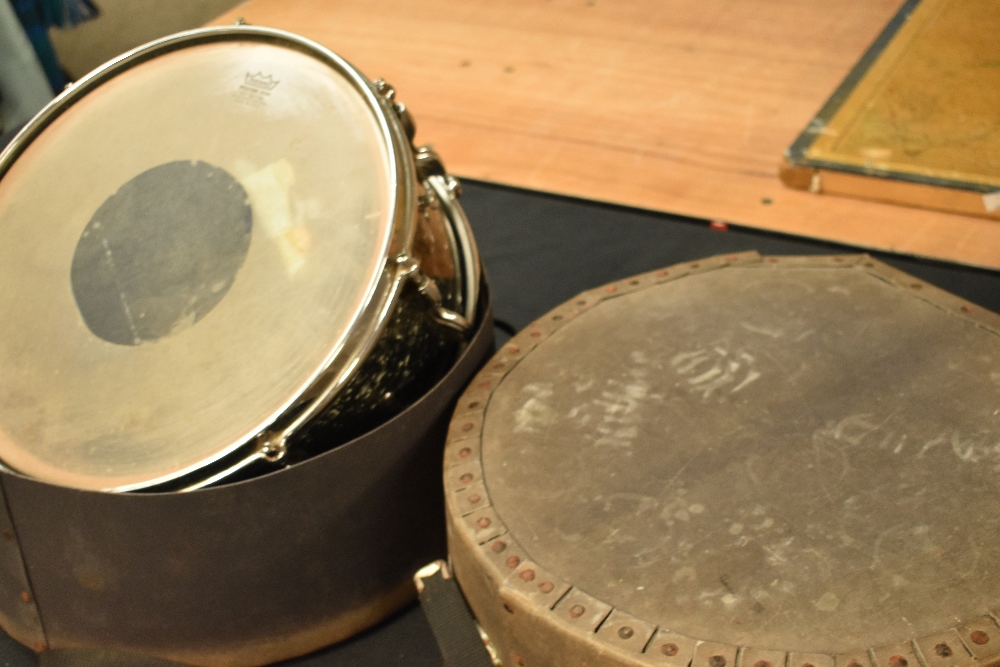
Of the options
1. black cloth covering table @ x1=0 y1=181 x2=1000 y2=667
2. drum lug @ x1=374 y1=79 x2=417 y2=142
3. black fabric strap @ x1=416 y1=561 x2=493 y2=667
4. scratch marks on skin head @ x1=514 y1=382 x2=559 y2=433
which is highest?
drum lug @ x1=374 y1=79 x2=417 y2=142

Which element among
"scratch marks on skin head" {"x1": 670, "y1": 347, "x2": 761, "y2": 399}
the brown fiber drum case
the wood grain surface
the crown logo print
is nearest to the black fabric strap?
the brown fiber drum case

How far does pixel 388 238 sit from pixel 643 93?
51.3 inches

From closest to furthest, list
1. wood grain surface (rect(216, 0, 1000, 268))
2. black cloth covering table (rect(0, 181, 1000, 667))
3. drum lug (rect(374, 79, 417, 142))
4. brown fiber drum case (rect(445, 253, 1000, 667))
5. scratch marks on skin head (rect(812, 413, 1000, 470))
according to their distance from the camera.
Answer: brown fiber drum case (rect(445, 253, 1000, 667)), scratch marks on skin head (rect(812, 413, 1000, 470)), drum lug (rect(374, 79, 417, 142)), black cloth covering table (rect(0, 181, 1000, 667)), wood grain surface (rect(216, 0, 1000, 268))

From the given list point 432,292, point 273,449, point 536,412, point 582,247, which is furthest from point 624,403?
point 582,247

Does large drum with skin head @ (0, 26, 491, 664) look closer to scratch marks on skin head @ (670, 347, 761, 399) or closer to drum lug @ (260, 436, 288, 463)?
drum lug @ (260, 436, 288, 463)

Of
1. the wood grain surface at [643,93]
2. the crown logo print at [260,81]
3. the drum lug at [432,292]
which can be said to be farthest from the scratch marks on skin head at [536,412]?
the wood grain surface at [643,93]

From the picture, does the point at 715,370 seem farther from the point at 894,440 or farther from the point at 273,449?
the point at 273,449

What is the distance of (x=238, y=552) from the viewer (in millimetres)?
1126

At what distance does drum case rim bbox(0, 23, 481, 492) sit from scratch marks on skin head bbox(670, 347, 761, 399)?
0.90ft

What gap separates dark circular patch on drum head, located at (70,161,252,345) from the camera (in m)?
1.17

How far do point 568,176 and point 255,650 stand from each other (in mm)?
1192

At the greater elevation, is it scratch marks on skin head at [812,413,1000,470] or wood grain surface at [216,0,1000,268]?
scratch marks on skin head at [812,413,1000,470]

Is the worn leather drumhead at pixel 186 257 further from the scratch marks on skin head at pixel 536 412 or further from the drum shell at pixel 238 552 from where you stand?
the scratch marks on skin head at pixel 536 412

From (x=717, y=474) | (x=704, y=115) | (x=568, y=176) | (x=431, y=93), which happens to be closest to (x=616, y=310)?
(x=717, y=474)
